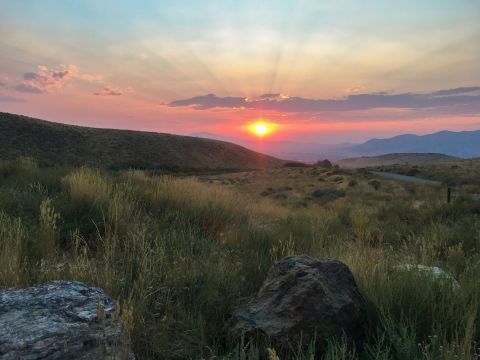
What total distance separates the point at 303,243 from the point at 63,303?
4409 millimetres

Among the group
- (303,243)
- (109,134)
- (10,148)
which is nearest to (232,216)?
(303,243)

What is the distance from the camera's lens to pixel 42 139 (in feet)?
253

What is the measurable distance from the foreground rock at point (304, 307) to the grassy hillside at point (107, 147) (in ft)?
194

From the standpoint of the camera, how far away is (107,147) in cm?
8512

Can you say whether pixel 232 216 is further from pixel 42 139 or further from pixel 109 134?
pixel 109 134

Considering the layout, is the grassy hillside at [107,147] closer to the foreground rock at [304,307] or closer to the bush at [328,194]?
the bush at [328,194]

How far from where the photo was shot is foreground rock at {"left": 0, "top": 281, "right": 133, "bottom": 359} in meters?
2.13

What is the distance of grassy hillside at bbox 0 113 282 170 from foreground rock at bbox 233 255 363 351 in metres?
59.1

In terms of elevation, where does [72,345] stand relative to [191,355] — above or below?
above

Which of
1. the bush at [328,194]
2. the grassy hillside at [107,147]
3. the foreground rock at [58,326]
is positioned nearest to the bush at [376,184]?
the bush at [328,194]

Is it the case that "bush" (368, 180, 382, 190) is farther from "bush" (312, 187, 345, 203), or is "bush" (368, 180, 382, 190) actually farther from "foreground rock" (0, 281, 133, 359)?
"foreground rock" (0, 281, 133, 359)

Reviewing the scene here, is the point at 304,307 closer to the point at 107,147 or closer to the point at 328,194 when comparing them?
the point at 328,194

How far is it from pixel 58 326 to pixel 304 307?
1761 millimetres

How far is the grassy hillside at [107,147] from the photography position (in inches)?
2766
